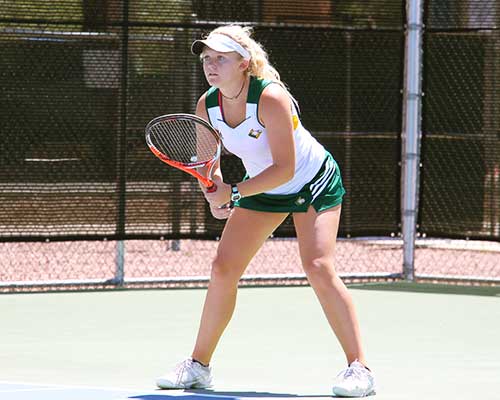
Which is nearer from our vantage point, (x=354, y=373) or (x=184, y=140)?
(x=354, y=373)

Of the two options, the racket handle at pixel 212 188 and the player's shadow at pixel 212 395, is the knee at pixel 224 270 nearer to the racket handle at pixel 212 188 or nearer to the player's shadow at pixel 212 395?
the racket handle at pixel 212 188

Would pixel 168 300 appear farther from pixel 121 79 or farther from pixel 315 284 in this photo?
pixel 315 284

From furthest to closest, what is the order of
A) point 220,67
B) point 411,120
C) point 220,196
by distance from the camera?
point 411,120
point 220,67
point 220,196

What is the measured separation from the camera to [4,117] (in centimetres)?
961

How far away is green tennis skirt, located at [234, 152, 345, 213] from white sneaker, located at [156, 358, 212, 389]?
0.76 metres

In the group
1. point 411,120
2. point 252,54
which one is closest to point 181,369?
point 252,54

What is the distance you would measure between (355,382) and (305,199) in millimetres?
848

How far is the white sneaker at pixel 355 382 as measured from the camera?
5785mm

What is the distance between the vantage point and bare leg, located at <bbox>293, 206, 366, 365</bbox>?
587 cm

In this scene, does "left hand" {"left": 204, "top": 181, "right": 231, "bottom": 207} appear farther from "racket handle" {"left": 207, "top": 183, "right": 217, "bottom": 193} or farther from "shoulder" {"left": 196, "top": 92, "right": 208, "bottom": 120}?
"shoulder" {"left": 196, "top": 92, "right": 208, "bottom": 120}

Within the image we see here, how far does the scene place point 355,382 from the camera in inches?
228

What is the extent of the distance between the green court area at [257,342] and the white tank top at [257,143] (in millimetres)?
989

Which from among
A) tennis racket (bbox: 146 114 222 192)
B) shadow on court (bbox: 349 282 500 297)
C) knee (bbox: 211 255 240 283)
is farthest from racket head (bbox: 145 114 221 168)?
shadow on court (bbox: 349 282 500 297)

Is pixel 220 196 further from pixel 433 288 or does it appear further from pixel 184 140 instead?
pixel 433 288
